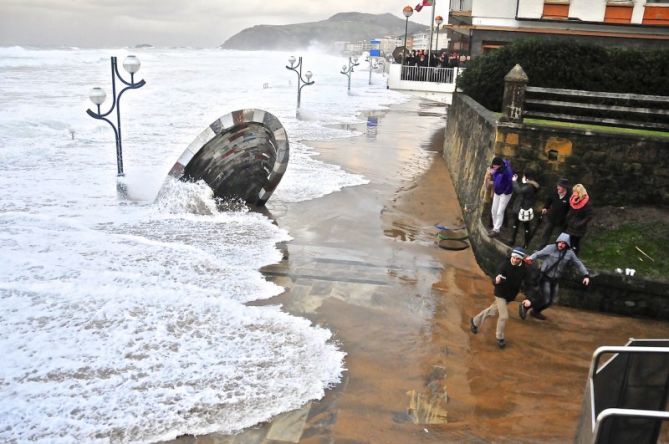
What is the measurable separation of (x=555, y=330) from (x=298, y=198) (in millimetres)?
7687

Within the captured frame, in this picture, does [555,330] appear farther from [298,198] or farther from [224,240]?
[298,198]

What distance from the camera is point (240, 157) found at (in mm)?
13859

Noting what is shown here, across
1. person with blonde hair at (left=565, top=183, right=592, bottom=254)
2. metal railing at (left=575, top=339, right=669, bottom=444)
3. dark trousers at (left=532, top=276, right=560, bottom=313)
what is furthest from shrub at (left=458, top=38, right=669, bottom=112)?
metal railing at (left=575, top=339, right=669, bottom=444)

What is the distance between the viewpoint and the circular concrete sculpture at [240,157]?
506 inches

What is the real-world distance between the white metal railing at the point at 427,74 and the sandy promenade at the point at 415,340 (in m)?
8.45

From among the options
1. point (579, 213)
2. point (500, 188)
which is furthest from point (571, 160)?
point (579, 213)

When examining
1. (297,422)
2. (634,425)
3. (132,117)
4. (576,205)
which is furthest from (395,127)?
(634,425)

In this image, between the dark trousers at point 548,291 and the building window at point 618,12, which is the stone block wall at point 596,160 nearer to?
the dark trousers at point 548,291

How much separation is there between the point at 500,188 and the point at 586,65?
270 inches

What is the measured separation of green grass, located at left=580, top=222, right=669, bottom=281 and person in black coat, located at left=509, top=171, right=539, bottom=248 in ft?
3.34

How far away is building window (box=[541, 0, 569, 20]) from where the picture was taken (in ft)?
64.5

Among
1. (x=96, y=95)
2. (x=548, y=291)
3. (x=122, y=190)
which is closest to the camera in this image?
(x=548, y=291)

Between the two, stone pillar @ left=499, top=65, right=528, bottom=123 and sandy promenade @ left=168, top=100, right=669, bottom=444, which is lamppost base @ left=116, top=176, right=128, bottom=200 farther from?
stone pillar @ left=499, top=65, right=528, bottom=123

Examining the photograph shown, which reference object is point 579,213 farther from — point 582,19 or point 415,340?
point 582,19
